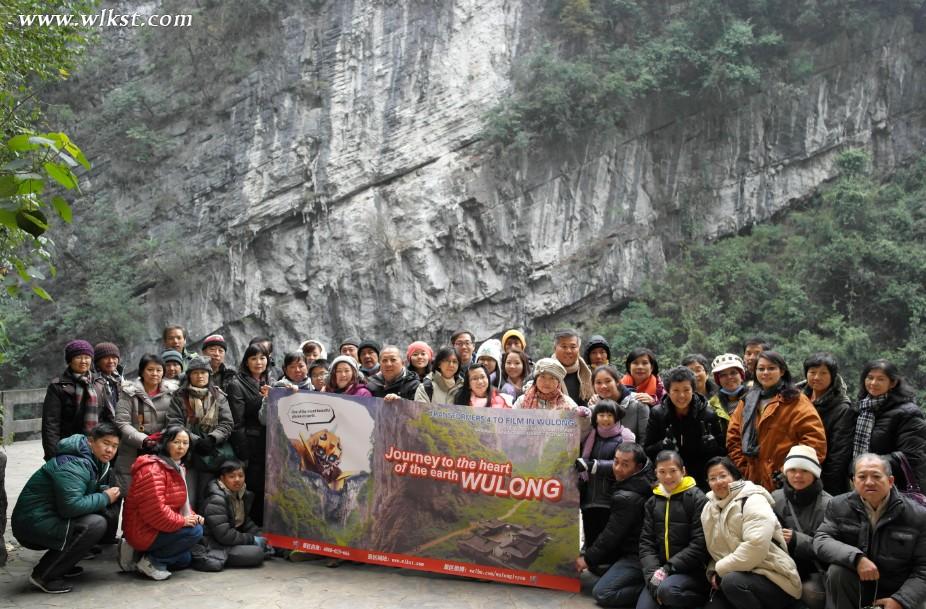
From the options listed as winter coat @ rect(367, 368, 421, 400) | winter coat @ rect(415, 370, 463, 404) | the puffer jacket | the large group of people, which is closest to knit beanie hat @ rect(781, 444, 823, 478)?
the large group of people

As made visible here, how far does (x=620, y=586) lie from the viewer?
4.59 metres

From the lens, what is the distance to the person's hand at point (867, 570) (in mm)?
3822

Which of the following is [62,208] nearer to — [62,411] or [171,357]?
[62,411]

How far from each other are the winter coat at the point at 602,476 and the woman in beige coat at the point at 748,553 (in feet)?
2.64

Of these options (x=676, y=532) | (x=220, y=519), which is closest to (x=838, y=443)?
(x=676, y=532)

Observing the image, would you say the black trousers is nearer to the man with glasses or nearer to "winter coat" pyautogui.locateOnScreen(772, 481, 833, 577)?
"winter coat" pyautogui.locateOnScreen(772, 481, 833, 577)

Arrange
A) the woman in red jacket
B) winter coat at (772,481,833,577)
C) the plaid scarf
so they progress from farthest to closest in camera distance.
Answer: the woman in red jacket, the plaid scarf, winter coat at (772,481,833,577)

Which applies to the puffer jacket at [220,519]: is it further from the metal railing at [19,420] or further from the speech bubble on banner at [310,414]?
the metal railing at [19,420]

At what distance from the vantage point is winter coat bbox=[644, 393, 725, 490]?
493 centimetres

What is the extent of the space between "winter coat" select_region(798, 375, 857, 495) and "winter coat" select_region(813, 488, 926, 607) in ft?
2.25

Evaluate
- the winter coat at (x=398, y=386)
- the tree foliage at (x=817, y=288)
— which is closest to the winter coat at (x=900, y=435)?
the winter coat at (x=398, y=386)

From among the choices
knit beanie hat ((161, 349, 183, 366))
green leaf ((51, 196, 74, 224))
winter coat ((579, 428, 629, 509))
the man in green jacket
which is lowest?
the man in green jacket

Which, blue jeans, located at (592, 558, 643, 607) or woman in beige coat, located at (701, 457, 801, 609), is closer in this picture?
woman in beige coat, located at (701, 457, 801, 609)

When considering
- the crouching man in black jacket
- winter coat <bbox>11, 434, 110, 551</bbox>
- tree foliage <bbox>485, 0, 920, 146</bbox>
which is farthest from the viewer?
tree foliage <bbox>485, 0, 920, 146</bbox>
